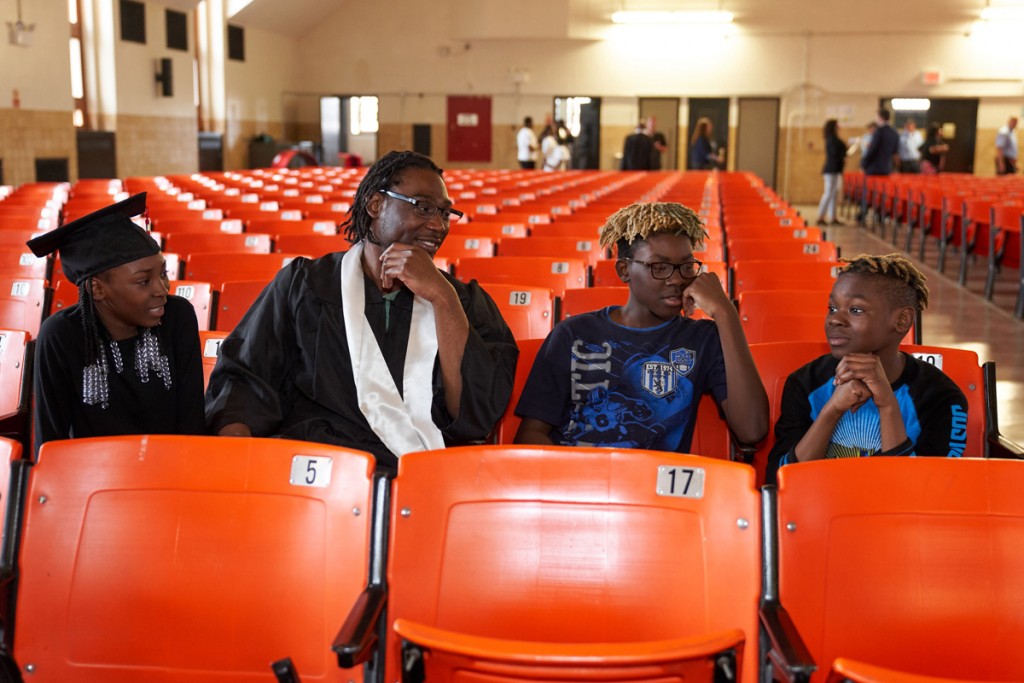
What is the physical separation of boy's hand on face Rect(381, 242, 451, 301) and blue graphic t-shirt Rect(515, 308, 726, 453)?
1.46 ft

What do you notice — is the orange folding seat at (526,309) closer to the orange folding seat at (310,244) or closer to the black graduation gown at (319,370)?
the black graduation gown at (319,370)

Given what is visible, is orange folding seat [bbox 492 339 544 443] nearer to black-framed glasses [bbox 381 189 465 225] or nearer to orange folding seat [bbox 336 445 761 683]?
black-framed glasses [bbox 381 189 465 225]

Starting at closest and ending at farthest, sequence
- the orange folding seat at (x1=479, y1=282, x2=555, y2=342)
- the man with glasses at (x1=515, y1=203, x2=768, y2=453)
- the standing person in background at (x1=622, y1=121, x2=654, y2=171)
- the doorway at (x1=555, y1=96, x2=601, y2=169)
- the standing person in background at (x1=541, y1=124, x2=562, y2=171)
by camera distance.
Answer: the man with glasses at (x1=515, y1=203, x2=768, y2=453) < the orange folding seat at (x1=479, y1=282, x2=555, y2=342) < the standing person in background at (x1=622, y1=121, x2=654, y2=171) < the standing person in background at (x1=541, y1=124, x2=562, y2=171) < the doorway at (x1=555, y1=96, x2=601, y2=169)

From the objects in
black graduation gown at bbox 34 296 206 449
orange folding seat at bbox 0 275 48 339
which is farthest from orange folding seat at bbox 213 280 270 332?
black graduation gown at bbox 34 296 206 449

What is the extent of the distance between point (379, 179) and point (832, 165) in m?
15.7

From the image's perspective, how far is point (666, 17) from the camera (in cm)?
2564

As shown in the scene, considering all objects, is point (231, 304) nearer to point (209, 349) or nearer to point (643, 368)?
point (209, 349)

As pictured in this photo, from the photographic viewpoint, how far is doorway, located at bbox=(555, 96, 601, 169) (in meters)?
26.6

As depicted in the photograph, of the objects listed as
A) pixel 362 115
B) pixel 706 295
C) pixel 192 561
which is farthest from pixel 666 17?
pixel 192 561

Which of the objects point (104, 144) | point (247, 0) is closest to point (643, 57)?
point (247, 0)

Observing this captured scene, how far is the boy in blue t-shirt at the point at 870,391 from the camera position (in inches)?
93.7

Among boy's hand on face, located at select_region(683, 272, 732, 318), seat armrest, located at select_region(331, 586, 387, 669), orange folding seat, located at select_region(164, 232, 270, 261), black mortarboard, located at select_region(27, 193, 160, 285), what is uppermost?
black mortarboard, located at select_region(27, 193, 160, 285)

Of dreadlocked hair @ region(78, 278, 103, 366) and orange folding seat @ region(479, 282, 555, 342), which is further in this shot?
orange folding seat @ region(479, 282, 555, 342)

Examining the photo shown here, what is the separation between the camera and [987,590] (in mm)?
1790
